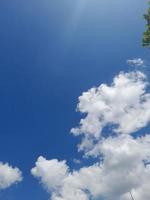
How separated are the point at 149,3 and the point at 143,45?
14.4 feet

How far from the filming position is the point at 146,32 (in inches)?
1273

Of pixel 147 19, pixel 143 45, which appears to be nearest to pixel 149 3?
pixel 147 19

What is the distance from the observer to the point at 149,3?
32031 millimetres

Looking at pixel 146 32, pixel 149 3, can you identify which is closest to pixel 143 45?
pixel 146 32

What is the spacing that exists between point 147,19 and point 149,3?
166cm

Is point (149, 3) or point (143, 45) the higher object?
point (149, 3)

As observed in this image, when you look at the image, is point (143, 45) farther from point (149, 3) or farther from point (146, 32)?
point (149, 3)

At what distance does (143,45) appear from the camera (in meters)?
32.8

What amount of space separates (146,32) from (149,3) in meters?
3.02

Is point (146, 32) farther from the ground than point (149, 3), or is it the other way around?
point (149, 3)

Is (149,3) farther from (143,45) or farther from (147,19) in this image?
(143,45)

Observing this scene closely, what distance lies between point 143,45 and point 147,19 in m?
→ 2.73
